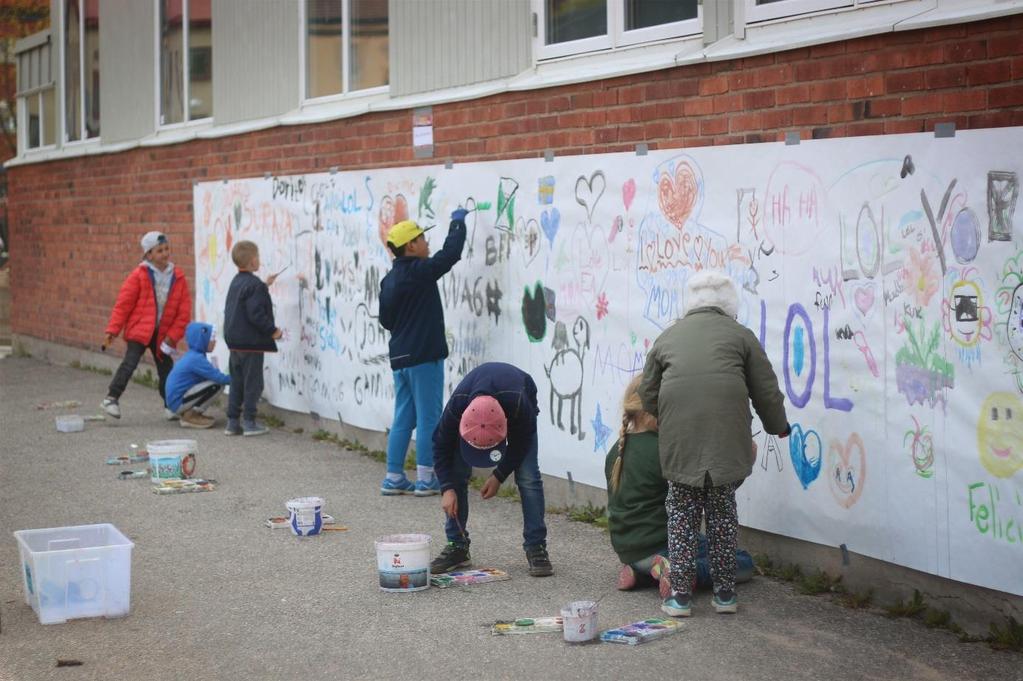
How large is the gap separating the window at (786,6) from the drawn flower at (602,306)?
74.7 inches

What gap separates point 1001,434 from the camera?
5934mm

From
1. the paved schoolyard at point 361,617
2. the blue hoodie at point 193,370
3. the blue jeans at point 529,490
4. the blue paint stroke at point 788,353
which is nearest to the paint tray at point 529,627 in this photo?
the paved schoolyard at point 361,617

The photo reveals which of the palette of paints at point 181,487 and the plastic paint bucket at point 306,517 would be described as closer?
the plastic paint bucket at point 306,517

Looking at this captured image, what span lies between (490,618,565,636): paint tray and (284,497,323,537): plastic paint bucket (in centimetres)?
220

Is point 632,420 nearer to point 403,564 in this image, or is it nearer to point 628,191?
point 403,564

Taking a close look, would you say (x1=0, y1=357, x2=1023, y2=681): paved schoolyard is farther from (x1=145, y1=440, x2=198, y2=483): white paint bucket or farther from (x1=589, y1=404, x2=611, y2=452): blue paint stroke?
(x1=589, y1=404, x2=611, y2=452): blue paint stroke

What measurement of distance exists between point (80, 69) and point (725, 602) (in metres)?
14.7

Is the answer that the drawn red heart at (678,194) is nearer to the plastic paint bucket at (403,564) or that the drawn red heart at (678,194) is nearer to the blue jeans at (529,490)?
the blue jeans at (529,490)

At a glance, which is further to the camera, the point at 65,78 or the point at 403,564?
the point at 65,78

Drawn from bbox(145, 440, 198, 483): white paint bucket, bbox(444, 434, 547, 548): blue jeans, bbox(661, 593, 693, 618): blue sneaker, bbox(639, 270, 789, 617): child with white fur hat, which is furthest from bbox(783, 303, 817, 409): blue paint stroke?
bbox(145, 440, 198, 483): white paint bucket

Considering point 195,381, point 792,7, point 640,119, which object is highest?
point 792,7

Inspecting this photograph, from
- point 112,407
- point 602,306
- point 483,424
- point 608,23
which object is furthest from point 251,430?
point 483,424

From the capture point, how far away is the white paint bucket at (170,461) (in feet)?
32.8

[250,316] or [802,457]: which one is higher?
[250,316]
